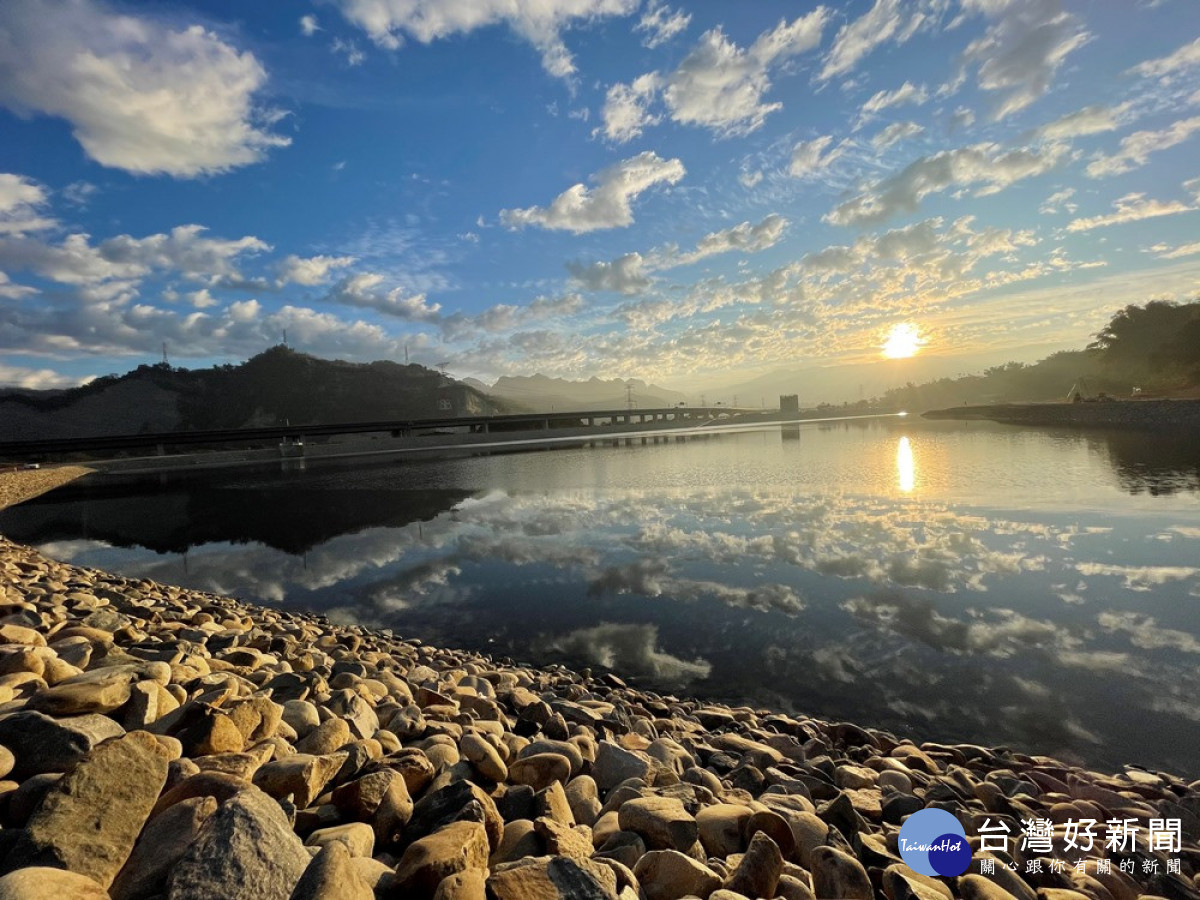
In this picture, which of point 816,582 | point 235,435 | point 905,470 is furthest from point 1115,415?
point 235,435

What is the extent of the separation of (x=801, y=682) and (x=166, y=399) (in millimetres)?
228053

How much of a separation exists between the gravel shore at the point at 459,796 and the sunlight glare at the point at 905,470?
24.0 metres

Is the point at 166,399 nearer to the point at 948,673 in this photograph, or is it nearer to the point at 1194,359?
the point at 948,673

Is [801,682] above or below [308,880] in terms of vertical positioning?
below

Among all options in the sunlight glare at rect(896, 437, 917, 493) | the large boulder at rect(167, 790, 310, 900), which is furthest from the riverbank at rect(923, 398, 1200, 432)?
the large boulder at rect(167, 790, 310, 900)

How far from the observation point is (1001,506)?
2114 cm

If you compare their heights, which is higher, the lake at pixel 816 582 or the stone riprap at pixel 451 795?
the stone riprap at pixel 451 795

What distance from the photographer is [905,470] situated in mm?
34656

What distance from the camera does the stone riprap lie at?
8.51 ft

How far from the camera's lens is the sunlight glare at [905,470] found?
28.1 meters

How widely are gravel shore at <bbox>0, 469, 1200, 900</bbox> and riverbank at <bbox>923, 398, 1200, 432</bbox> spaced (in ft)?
260

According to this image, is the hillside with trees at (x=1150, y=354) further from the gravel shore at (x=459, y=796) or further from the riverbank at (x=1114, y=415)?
the gravel shore at (x=459, y=796)

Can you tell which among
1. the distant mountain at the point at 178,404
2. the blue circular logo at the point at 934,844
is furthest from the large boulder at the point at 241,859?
the distant mountain at the point at 178,404

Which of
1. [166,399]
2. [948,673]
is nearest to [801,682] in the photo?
[948,673]
